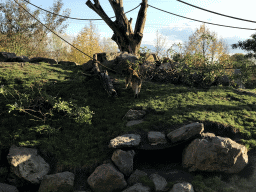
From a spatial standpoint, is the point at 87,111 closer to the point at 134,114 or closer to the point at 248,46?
the point at 134,114

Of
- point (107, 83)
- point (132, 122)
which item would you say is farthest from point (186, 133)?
point (107, 83)

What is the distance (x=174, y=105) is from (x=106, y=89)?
237cm

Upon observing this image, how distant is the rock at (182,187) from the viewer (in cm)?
366

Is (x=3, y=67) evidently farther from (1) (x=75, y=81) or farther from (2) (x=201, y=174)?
(2) (x=201, y=174)

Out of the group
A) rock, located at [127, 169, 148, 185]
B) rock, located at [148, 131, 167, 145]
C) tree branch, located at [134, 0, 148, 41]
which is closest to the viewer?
rock, located at [127, 169, 148, 185]

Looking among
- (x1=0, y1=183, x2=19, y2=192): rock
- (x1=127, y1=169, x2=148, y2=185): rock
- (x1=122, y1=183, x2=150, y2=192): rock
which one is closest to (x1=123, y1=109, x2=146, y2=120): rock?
(x1=127, y1=169, x2=148, y2=185): rock

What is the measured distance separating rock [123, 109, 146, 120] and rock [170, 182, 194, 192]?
2.34 meters

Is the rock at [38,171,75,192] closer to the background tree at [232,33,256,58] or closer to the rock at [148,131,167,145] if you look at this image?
the rock at [148,131,167,145]

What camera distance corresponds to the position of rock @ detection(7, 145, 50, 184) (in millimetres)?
4148

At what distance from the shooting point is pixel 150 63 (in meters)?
8.56

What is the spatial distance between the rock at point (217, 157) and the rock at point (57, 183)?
2.49m

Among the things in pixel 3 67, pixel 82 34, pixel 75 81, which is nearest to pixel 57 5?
pixel 82 34

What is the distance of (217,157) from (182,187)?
3.78ft

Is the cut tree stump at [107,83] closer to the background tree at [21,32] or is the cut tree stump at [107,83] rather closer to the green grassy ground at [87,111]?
the green grassy ground at [87,111]
